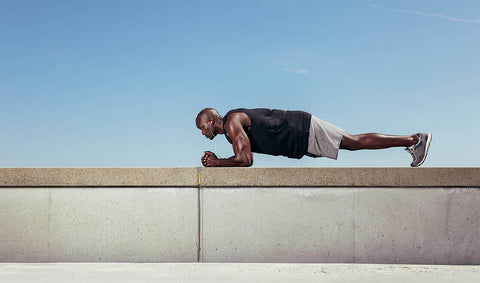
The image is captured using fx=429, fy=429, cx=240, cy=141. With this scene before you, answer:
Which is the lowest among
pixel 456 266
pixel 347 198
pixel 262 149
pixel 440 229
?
pixel 456 266

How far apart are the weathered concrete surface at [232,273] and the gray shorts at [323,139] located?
1.80 meters

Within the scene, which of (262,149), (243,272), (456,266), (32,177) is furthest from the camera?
(262,149)

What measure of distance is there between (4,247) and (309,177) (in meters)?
4.12

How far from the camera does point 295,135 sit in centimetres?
631

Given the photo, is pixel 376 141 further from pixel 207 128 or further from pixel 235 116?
pixel 207 128

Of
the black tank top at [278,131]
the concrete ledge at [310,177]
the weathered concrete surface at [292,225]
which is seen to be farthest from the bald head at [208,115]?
the weathered concrete surface at [292,225]

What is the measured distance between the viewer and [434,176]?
545 cm

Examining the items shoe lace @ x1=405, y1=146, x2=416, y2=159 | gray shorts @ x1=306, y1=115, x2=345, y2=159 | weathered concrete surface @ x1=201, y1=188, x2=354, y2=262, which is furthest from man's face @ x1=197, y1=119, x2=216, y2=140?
shoe lace @ x1=405, y1=146, x2=416, y2=159

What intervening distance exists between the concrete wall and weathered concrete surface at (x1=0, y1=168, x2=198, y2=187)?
0.06 feet

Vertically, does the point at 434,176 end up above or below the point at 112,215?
above

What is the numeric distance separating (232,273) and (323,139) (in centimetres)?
258

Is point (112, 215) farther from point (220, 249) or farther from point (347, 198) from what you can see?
point (347, 198)

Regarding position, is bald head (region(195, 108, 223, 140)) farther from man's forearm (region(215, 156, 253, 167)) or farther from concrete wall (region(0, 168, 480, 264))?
concrete wall (region(0, 168, 480, 264))

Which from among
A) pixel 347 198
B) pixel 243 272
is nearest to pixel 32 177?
pixel 243 272
